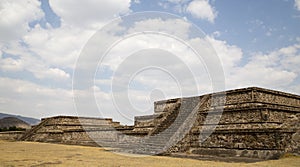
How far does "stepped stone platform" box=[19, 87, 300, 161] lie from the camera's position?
10537 millimetres

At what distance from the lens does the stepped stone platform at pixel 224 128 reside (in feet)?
34.6

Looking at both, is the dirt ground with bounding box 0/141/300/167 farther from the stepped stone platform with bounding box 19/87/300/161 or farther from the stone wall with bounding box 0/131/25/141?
the stone wall with bounding box 0/131/25/141

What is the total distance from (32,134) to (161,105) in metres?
12.1

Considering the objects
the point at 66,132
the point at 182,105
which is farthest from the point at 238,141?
the point at 66,132

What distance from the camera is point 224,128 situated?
1271cm

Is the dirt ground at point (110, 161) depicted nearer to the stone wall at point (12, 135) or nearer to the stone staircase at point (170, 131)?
the stone staircase at point (170, 131)

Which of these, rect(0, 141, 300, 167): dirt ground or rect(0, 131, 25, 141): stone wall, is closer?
rect(0, 141, 300, 167): dirt ground

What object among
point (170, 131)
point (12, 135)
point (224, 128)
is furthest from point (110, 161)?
point (12, 135)

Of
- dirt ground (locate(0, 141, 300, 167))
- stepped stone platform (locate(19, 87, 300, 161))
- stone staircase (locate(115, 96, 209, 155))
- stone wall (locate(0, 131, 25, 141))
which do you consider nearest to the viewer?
dirt ground (locate(0, 141, 300, 167))

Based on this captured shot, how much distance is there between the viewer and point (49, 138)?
878 inches

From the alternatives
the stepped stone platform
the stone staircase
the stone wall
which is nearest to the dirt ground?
the stepped stone platform

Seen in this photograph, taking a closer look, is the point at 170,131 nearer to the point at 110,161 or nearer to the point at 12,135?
the point at 110,161

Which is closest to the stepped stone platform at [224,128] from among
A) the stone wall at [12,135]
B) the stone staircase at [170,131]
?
the stone staircase at [170,131]

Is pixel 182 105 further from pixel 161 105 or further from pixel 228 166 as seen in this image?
pixel 228 166
